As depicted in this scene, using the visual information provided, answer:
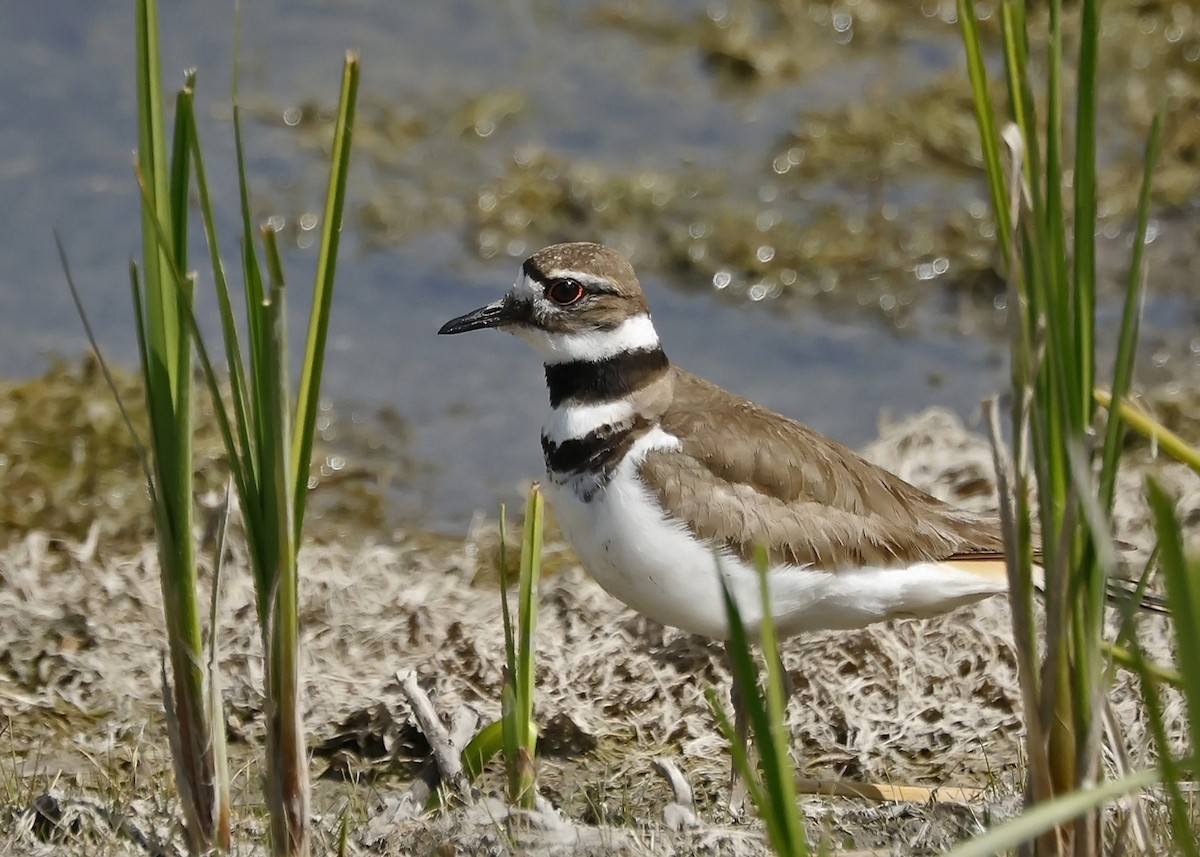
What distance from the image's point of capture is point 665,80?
9719mm

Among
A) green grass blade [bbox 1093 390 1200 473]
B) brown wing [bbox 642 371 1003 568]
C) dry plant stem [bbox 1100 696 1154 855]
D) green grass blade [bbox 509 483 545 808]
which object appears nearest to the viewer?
dry plant stem [bbox 1100 696 1154 855]

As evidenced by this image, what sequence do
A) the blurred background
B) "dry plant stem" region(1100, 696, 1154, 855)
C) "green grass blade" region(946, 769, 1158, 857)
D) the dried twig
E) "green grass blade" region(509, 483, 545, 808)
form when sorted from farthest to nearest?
the blurred background
the dried twig
"green grass blade" region(509, 483, 545, 808)
"dry plant stem" region(1100, 696, 1154, 855)
"green grass blade" region(946, 769, 1158, 857)

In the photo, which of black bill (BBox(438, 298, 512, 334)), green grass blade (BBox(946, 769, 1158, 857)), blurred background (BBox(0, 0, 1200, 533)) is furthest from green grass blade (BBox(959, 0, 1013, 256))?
blurred background (BBox(0, 0, 1200, 533))

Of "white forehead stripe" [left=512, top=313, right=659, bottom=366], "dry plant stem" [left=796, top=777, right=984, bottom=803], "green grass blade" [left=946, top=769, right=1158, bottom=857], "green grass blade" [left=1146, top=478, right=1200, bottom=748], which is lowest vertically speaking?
"dry plant stem" [left=796, top=777, right=984, bottom=803]

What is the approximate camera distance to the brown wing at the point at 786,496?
156 inches

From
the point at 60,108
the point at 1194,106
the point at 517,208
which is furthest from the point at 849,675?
the point at 60,108

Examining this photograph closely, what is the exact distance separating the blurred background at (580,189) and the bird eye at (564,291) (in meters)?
2.50

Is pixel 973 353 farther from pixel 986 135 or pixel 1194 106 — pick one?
pixel 986 135

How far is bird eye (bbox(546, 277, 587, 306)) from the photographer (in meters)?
4.23

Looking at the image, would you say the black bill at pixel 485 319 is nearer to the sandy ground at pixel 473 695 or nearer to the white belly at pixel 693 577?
the white belly at pixel 693 577

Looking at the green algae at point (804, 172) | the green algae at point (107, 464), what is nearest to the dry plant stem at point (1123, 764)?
the green algae at point (107, 464)

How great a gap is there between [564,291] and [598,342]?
16cm

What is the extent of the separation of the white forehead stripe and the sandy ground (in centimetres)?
91

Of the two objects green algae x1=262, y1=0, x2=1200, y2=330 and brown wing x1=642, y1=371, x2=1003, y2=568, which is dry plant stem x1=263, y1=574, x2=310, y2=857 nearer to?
brown wing x1=642, y1=371, x2=1003, y2=568
